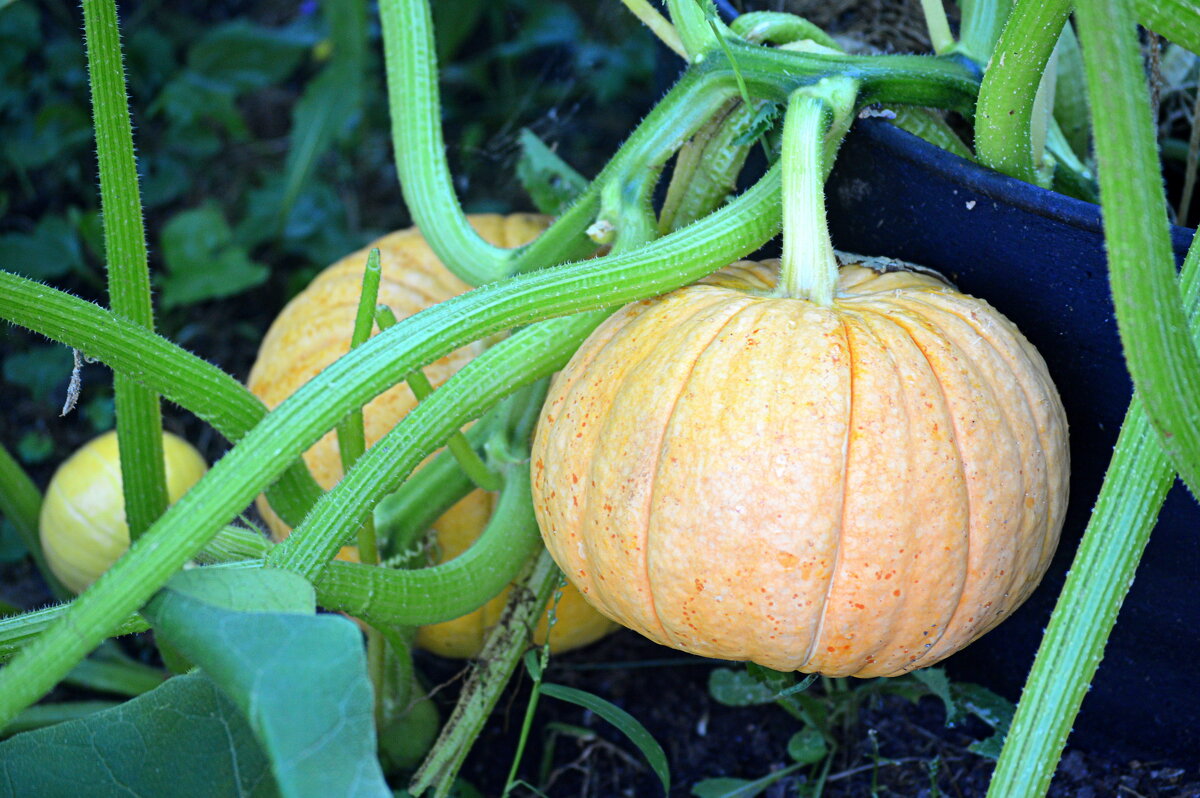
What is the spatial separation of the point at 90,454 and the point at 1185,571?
48.1 inches

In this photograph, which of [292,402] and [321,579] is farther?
[321,579]

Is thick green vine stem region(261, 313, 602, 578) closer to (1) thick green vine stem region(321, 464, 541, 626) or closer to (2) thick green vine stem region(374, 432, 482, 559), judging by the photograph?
(1) thick green vine stem region(321, 464, 541, 626)

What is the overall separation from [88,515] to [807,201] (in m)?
0.94

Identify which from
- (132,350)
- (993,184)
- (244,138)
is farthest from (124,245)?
(244,138)

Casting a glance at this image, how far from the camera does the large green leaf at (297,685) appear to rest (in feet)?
1.96

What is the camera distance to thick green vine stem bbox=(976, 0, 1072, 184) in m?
0.89

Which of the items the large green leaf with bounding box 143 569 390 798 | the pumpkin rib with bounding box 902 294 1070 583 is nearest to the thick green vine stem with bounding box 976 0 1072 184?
the pumpkin rib with bounding box 902 294 1070 583

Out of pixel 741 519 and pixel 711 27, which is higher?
pixel 711 27

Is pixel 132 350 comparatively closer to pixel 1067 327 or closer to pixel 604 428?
pixel 604 428

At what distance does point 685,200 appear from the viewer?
1.18m

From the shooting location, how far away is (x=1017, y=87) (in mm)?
958

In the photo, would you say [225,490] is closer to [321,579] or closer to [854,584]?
[321,579]

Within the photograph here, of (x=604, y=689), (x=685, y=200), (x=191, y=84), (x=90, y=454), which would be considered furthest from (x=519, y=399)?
(x=191, y=84)

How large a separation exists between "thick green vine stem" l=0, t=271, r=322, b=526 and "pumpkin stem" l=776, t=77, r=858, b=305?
477 mm
